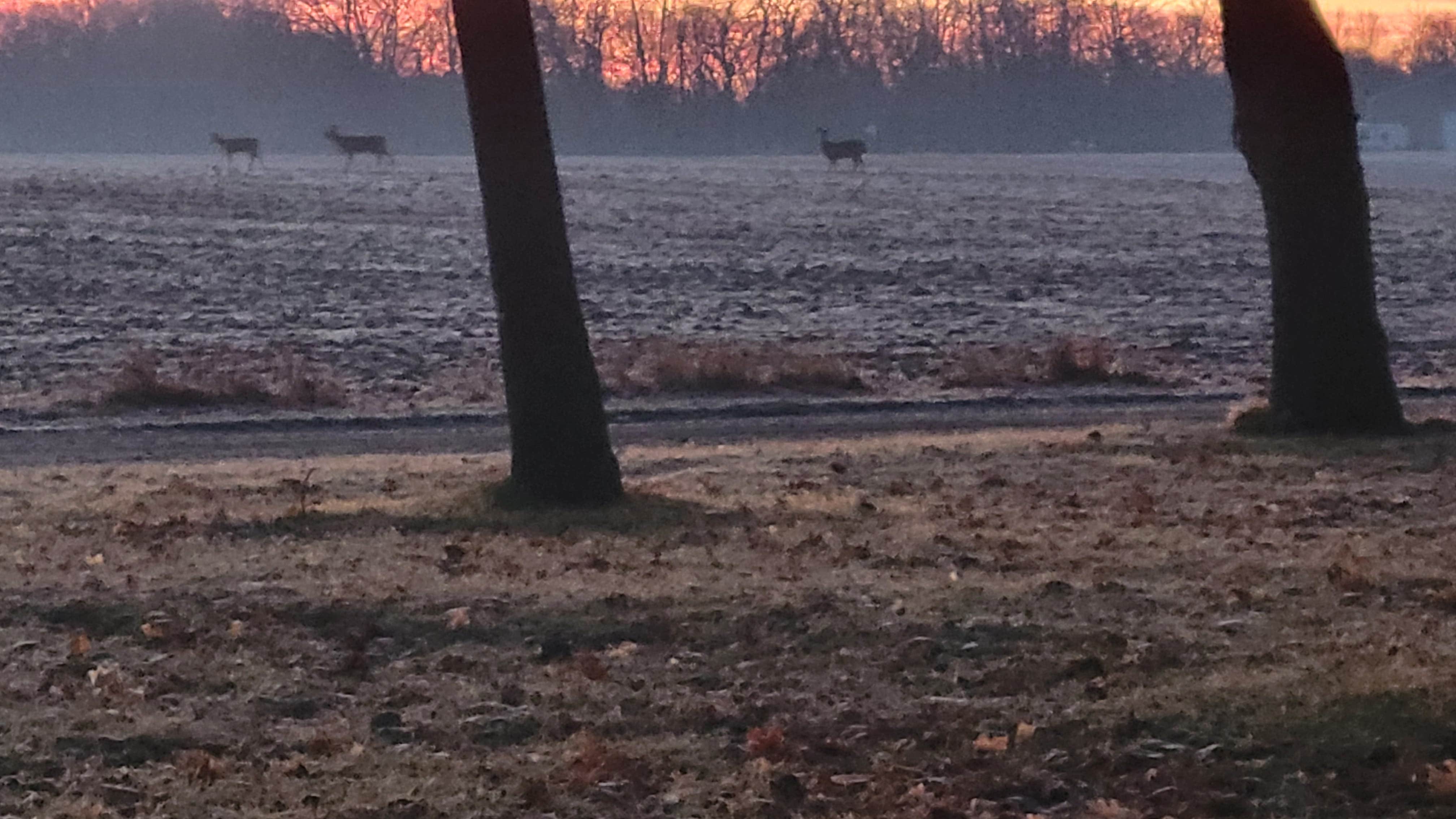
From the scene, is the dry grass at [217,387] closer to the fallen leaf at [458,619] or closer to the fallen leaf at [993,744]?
the fallen leaf at [458,619]

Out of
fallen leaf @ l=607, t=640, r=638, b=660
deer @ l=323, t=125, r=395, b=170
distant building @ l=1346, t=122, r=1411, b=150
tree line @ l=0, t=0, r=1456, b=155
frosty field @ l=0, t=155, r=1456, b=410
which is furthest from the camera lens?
distant building @ l=1346, t=122, r=1411, b=150

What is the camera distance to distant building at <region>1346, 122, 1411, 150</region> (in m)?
99.7

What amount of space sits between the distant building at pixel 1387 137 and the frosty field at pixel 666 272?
2041 inches

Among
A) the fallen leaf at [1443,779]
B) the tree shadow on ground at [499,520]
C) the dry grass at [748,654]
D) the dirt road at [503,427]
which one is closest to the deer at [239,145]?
the dirt road at [503,427]

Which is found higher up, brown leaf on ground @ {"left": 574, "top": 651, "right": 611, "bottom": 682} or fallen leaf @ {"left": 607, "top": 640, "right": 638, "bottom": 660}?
brown leaf on ground @ {"left": 574, "top": 651, "right": 611, "bottom": 682}

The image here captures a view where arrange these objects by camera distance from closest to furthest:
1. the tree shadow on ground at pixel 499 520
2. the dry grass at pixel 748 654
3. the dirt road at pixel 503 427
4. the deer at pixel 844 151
Answer: the dry grass at pixel 748 654, the tree shadow on ground at pixel 499 520, the dirt road at pixel 503 427, the deer at pixel 844 151

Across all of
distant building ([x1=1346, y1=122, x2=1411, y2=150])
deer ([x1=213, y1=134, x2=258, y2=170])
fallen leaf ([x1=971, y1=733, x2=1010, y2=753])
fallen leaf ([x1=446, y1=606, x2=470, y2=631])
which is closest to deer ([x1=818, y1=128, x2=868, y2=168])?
deer ([x1=213, y1=134, x2=258, y2=170])

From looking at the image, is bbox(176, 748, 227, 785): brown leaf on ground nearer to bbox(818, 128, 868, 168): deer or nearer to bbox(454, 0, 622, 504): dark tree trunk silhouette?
bbox(454, 0, 622, 504): dark tree trunk silhouette

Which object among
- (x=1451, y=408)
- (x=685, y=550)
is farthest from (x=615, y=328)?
(x=685, y=550)

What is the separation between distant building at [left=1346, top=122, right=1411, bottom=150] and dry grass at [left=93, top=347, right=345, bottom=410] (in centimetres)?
8716

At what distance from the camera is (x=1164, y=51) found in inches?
3981

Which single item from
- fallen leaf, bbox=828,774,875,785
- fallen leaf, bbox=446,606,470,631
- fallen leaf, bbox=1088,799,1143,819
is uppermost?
fallen leaf, bbox=446,606,470,631

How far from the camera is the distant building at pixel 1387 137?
99.7 m

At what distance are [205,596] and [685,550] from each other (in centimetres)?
229
